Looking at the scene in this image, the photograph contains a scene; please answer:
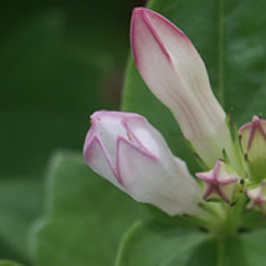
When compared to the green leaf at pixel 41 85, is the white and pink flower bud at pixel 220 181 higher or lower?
higher

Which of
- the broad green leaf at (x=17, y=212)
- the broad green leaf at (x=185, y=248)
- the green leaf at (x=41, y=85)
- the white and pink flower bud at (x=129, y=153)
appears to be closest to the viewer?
the white and pink flower bud at (x=129, y=153)

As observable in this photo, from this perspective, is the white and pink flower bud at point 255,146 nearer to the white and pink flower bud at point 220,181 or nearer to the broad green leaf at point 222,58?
the white and pink flower bud at point 220,181

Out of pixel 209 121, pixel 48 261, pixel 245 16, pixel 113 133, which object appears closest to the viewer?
pixel 113 133

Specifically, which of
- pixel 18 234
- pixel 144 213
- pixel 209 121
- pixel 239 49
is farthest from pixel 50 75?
pixel 209 121

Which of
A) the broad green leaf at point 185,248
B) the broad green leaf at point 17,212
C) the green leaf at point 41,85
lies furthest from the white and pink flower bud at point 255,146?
the green leaf at point 41,85

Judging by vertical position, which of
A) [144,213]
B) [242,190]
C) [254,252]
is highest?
[242,190]

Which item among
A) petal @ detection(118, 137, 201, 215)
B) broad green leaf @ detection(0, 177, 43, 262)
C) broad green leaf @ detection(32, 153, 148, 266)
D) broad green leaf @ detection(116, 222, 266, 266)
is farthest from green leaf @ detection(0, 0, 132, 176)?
petal @ detection(118, 137, 201, 215)

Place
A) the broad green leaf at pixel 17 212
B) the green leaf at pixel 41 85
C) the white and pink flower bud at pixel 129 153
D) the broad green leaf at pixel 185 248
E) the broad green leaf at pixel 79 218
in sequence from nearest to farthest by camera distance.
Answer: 1. the white and pink flower bud at pixel 129 153
2. the broad green leaf at pixel 185 248
3. the broad green leaf at pixel 79 218
4. the broad green leaf at pixel 17 212
5. the green leaf at pixel 41 85

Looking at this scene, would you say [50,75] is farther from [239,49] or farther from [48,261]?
[239,49]
